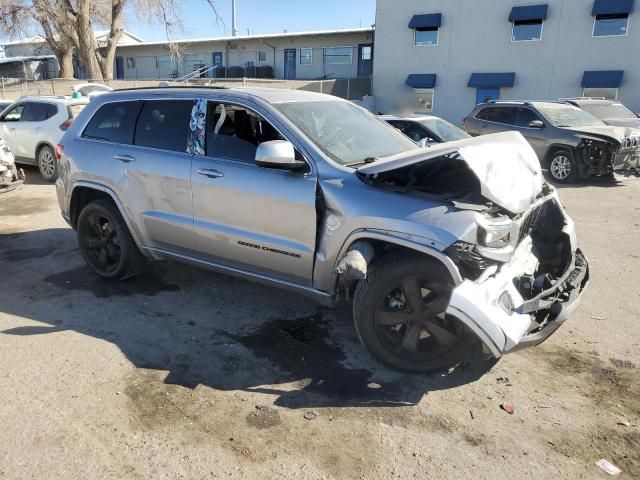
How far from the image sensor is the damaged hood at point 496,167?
10.3 ft

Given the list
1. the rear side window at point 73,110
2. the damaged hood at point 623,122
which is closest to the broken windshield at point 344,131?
the rear side window at point 73,110

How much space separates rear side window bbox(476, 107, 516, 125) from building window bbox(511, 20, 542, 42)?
13.3 metres

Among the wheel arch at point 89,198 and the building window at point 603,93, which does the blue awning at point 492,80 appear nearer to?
the building window at point 603,93

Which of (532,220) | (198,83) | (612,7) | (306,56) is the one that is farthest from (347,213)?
(306,56)

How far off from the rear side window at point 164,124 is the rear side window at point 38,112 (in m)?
6.96

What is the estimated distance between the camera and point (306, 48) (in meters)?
34.1

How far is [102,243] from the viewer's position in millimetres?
4973

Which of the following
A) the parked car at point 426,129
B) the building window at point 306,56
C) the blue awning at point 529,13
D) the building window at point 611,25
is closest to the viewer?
the parked car at point 426,129

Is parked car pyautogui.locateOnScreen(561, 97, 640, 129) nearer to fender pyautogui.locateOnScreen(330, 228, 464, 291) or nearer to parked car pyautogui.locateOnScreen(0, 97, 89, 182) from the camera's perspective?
parked car pyautogui.locateOnScreen(0, 97, 89, 182)

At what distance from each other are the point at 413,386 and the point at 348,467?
86 cm

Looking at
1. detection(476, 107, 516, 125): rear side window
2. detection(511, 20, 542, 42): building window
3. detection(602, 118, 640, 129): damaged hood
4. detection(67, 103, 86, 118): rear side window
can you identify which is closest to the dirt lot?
detection(67, 103, 86, 118): rear side window

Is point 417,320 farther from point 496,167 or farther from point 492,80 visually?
point 492,80

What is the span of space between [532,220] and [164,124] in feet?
10.0

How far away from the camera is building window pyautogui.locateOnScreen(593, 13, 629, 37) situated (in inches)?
867
